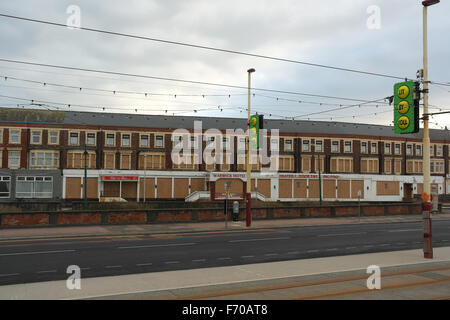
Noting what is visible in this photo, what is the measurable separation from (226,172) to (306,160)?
14.0 meters

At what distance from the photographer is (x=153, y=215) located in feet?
97.6

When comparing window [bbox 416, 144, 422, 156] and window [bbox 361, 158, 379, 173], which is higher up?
window [bbox 416, 144, 422, 156]

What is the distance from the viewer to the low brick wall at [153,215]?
26.5m

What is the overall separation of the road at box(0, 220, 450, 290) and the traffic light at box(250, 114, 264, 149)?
6.36 metres

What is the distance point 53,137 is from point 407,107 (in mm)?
47434

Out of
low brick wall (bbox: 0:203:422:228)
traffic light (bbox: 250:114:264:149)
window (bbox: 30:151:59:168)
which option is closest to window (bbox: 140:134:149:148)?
window (bbox: 30:151:59:168)

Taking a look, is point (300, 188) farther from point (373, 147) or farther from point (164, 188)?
point (164, 188)

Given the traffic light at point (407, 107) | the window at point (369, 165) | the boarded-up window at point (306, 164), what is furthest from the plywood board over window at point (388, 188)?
the traffic light at point (407, 107)

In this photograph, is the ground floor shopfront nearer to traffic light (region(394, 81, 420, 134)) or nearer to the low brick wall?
the low brick wall

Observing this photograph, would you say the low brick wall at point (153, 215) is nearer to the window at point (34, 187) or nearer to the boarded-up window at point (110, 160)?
the window at point (34, 187)

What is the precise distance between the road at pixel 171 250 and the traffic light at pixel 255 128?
636 centimetres

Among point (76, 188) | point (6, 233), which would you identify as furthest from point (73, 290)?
point (76, 188)

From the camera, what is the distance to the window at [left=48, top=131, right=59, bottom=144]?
5256 cm
